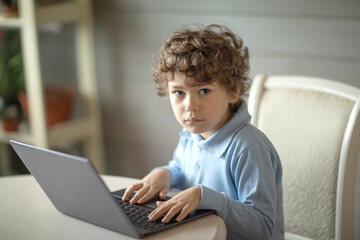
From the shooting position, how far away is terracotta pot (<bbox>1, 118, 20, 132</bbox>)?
7.91 feet

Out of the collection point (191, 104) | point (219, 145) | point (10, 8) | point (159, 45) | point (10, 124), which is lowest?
point (10, 124)

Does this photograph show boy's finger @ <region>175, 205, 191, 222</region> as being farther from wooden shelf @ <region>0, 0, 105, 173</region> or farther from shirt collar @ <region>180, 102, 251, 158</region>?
wooden shelf @ <region>0, 0, 105, 173</region>

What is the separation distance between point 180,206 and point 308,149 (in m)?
0.49

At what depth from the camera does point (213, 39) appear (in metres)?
1.20

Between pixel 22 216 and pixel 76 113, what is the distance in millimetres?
1588

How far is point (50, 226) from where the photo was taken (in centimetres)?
102

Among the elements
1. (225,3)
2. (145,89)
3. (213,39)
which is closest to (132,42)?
(145,89)

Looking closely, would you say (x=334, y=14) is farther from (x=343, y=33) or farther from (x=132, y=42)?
(x=132, y=42)

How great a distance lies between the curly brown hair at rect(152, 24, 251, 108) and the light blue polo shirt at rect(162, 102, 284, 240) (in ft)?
0.29

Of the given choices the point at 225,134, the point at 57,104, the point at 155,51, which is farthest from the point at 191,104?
the point at 57,104

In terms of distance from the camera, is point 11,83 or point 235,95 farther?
point 11,83

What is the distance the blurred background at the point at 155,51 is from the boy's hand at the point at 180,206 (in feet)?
3.00

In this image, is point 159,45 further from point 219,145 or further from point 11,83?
point 219,145

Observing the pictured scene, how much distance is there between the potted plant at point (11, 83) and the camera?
244 centimetres
